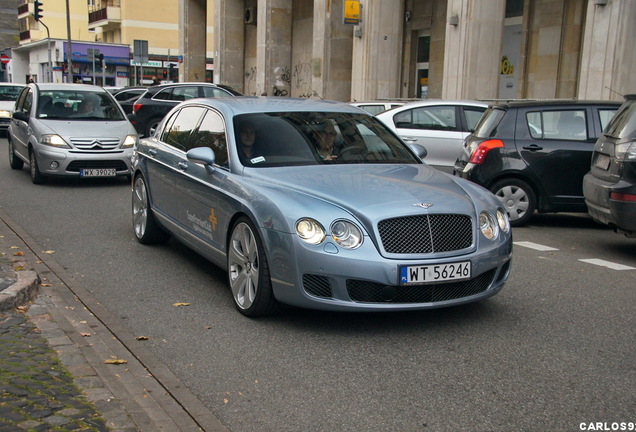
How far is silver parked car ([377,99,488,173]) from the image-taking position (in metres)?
13.1

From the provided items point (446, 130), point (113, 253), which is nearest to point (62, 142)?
point (113, 253)

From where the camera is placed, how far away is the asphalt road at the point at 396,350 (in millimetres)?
3961

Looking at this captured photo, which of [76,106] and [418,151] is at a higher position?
[418,151]

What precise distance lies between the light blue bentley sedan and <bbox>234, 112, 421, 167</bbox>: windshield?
1 cm

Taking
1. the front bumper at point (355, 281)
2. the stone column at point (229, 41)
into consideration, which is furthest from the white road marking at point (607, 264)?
the stone column at point (229, 41)

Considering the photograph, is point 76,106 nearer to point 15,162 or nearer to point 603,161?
point 15,162

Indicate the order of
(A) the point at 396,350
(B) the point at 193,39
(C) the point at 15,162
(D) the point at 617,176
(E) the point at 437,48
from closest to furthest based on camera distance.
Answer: (A) the point at 396,350 → (D) the point at 617,176 → (C) the point at 15,162 → (E) the point at 437,48 → (B) the point at 193,39

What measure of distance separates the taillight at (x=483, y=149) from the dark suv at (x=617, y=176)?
2104 millimetres

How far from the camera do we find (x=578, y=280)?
7.10 meters

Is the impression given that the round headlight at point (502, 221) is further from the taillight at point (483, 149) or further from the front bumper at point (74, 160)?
the front bumper at point (74, 160)

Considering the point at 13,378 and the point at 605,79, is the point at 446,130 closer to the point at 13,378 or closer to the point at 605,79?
the point at 605,79

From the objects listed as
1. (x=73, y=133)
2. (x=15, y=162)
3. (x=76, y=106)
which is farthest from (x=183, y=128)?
(x=15, y=162)

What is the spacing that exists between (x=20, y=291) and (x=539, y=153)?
7.00 metres

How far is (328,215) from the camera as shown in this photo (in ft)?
16.9
